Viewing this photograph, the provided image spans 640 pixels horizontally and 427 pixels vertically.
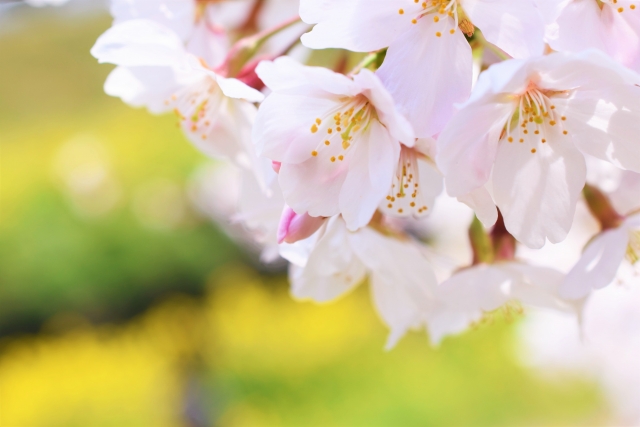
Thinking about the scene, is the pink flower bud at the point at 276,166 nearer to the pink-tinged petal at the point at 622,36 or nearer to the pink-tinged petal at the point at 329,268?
the pink-tinged petal at the point at 329,268

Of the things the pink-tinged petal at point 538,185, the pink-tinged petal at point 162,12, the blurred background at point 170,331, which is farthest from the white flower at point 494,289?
the blurred background at point 170,331

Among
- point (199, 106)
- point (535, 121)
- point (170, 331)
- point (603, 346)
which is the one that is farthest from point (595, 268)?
point (170, 331)

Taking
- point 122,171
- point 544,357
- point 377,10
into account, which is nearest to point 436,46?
point 377,10

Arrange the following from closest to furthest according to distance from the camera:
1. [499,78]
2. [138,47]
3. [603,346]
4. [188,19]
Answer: [499,78] < [138,47] < [188,19] < [603,346]

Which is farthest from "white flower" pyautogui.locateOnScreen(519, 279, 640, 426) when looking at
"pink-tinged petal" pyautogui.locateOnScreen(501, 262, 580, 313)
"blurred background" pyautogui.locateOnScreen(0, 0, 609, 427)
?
"pink-tinged petal" pyautogui.locateOnScreen(501, 262, 580, 313)

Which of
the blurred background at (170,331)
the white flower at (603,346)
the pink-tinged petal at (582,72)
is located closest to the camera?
the pink-tinged petal at (582,72)

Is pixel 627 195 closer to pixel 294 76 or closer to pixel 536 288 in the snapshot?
pixel 536 288
